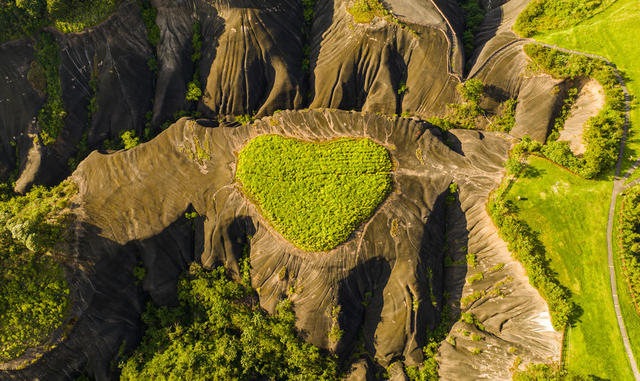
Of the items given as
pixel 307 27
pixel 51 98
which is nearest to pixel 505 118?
pixel 307 27

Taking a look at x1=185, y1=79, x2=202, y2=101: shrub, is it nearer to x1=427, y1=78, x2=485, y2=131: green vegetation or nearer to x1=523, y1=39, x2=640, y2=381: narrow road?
x1=427, y1=78, x2=485, y2=131: green vegetation

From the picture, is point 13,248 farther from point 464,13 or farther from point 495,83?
point 464,13

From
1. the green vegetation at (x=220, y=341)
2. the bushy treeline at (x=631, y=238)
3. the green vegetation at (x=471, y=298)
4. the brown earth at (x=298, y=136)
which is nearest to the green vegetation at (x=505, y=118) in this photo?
the brown earth at (x=298, y=136)

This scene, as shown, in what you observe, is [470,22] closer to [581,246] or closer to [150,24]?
[581,246]

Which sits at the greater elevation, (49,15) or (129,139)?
(49,15)

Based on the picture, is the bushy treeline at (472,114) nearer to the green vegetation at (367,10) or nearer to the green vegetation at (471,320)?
the green vegetation at (367,10)

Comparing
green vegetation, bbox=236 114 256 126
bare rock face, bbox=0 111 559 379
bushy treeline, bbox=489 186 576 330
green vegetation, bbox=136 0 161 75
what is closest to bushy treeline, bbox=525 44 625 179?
bare rock face, bbox=0 111 559 379

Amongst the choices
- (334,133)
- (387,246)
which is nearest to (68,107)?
(334,133)
